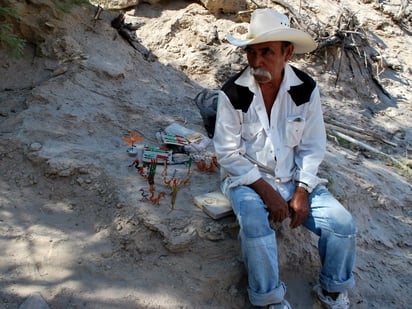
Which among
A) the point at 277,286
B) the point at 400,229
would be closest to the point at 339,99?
the point at 400,229

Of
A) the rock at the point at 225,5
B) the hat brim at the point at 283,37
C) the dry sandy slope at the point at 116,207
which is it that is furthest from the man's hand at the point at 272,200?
the rock at the point at 225,5

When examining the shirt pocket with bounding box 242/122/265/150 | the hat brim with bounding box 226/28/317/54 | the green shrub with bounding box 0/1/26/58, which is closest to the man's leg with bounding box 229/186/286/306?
the shirt pocket with bounding box 242/122/265/150

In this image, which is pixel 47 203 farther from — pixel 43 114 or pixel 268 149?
pixel 268 149

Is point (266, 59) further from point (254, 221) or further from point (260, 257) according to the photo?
point (260, 257)

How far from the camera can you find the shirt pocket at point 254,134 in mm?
2516

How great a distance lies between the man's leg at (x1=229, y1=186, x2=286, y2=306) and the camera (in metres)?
2.15

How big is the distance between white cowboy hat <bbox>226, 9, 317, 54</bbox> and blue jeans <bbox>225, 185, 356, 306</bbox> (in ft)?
2.82

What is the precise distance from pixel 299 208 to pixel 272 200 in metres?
0.18

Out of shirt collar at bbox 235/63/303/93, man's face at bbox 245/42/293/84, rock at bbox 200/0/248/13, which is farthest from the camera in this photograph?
rock at bbox 200/0/248/13

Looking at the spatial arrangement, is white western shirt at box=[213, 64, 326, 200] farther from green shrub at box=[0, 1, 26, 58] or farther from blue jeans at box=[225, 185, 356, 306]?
green shrub at box=[0, 1, 26, 58]

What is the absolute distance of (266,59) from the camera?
2.40 metres

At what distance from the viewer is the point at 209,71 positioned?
586cm

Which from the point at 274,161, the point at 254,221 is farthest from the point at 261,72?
the point at 254,221

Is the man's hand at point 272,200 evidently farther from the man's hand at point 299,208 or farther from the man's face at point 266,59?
the man's face at point 266,59
